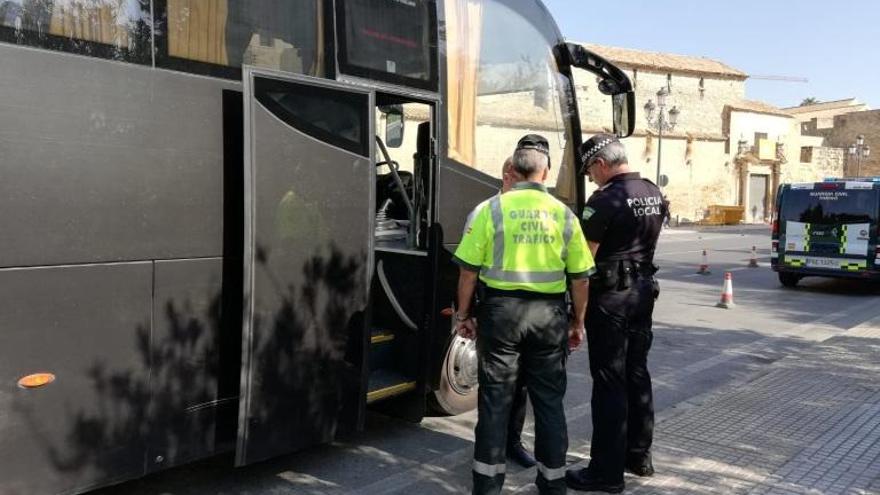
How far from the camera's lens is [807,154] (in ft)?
183

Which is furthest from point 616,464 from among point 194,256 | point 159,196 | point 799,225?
point 799,225

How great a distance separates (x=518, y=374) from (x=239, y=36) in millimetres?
2129

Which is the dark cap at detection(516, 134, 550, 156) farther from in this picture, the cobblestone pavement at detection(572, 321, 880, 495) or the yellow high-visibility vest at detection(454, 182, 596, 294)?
the cobblestone pavement at detection(572, 321, 880, 495)

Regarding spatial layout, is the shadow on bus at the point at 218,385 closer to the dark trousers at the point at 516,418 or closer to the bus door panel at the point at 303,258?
the bus door panel at the point at 303,258

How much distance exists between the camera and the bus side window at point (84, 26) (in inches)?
107

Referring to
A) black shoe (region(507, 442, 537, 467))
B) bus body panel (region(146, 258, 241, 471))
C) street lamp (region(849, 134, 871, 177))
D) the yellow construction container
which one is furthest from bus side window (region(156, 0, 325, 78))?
street lamp (region(849, 134, 871, 177))

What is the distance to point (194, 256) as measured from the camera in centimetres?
325

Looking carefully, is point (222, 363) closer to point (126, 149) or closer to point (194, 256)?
point (194, 256)

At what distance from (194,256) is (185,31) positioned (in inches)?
40.1

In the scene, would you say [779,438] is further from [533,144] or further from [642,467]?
[533,144]

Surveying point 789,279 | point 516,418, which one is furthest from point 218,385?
point 789,279

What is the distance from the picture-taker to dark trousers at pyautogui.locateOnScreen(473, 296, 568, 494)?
340 cm

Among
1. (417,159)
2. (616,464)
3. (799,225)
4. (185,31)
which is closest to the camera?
(185,31)

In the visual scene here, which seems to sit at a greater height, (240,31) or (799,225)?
(240,31)
